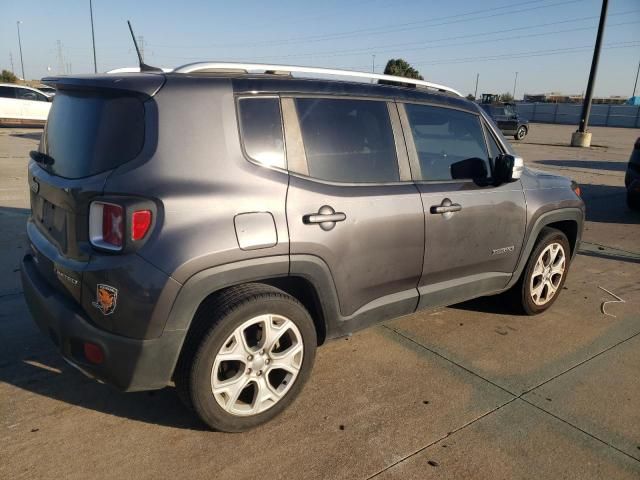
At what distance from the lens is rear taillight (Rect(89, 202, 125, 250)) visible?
2115mm

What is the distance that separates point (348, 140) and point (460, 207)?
94 cm

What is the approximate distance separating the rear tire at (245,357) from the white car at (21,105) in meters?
19.2

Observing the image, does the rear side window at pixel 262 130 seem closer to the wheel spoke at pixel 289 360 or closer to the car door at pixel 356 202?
the car door at pixel 356 202

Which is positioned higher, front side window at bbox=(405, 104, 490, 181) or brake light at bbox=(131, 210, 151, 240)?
front side window at bbox=(405, 104, 490, 181)

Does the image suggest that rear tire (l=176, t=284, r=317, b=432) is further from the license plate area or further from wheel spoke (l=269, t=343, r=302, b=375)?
the license plate area

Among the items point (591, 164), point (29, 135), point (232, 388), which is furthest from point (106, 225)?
point (29, 135)

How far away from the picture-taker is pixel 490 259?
3.56m

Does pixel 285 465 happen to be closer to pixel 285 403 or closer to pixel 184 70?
pixel 285 403

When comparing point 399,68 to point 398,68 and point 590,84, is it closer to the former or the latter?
point 398,68

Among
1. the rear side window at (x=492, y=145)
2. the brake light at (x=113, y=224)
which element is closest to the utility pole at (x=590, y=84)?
the rear side window at (x=492, y=145)

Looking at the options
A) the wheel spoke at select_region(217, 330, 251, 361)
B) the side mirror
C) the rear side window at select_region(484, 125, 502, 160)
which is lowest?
the wheel spoke at select_region(217, 330, 251, 361)

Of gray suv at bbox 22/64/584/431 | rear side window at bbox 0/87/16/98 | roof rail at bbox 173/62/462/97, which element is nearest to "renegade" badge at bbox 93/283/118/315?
gray suv at bbox 22/64/584/431

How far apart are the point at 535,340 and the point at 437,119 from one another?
1.85m

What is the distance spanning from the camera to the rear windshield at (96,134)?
86.8 inches
